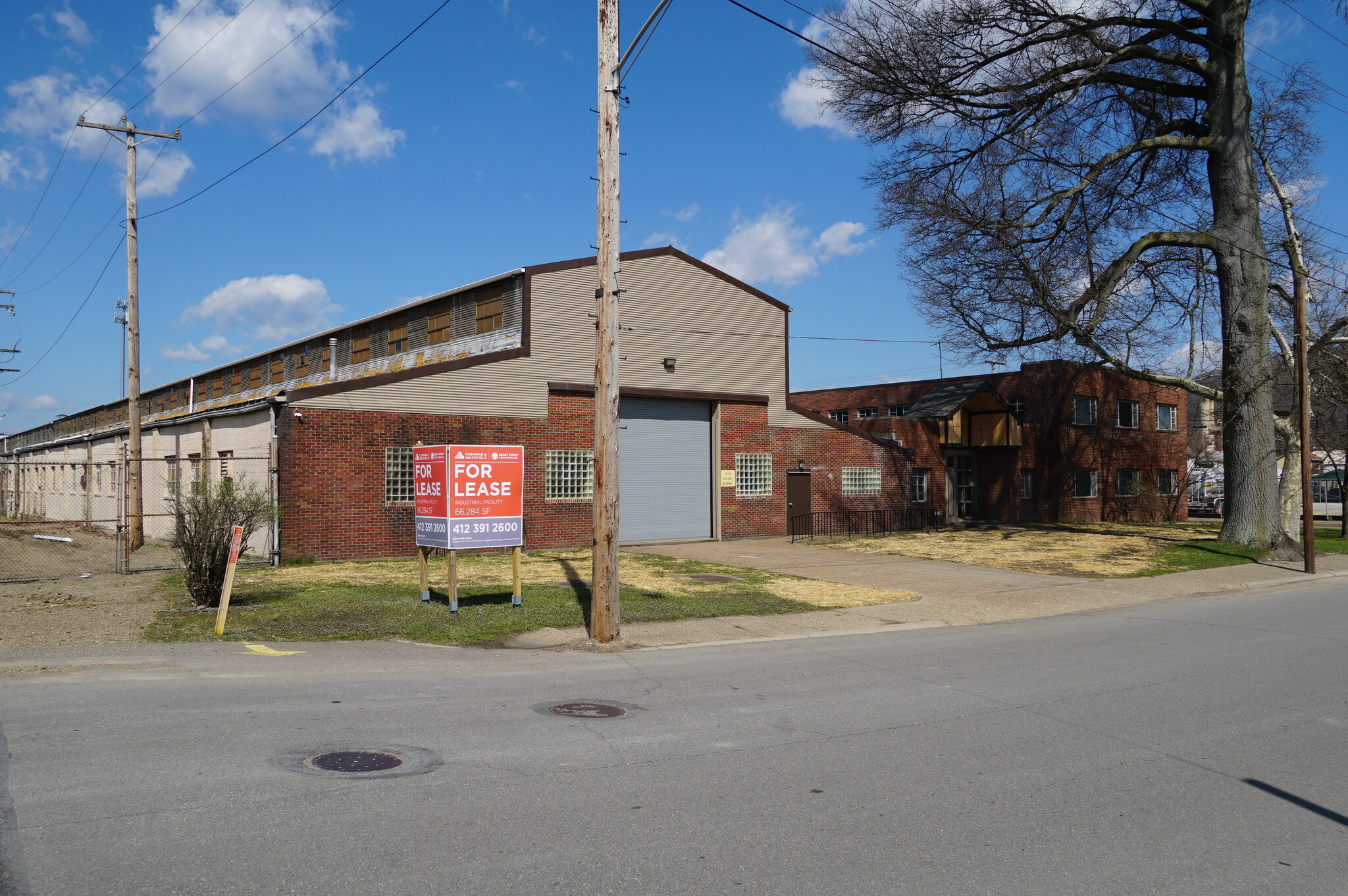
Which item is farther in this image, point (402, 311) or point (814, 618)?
point (402, 311)

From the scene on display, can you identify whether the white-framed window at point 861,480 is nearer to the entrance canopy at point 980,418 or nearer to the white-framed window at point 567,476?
the entrance canopy at point 980,418

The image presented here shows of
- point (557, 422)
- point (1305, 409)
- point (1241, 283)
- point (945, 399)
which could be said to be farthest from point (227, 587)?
point (945, 399)

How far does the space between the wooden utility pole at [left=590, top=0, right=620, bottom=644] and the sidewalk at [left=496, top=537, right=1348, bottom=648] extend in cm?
67

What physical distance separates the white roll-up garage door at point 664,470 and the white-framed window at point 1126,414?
83.1 feet

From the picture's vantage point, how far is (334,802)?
16.9ft

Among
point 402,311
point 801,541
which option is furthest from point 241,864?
point 402,311

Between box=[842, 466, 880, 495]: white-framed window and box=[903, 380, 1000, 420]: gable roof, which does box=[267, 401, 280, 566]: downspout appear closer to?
box=[842, 466, 880, 495]: white-framed window

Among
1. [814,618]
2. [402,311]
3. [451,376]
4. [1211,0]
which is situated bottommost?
[814,618]

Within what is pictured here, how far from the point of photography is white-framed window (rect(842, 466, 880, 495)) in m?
31.9

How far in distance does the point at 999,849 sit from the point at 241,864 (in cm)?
371

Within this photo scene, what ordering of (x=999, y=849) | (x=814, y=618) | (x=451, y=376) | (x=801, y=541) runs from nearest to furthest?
(x=999, y=849) → (x=814, y=618) → (x=451, y=376) → (x=801, y=541)

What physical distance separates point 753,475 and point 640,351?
568cm

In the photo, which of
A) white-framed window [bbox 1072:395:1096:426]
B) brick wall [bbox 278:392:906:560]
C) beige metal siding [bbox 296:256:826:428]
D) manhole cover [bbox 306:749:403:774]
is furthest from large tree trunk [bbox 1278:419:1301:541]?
manhole cover [bbox 306:749:403:774]

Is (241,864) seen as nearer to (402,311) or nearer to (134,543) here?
(134,543)
